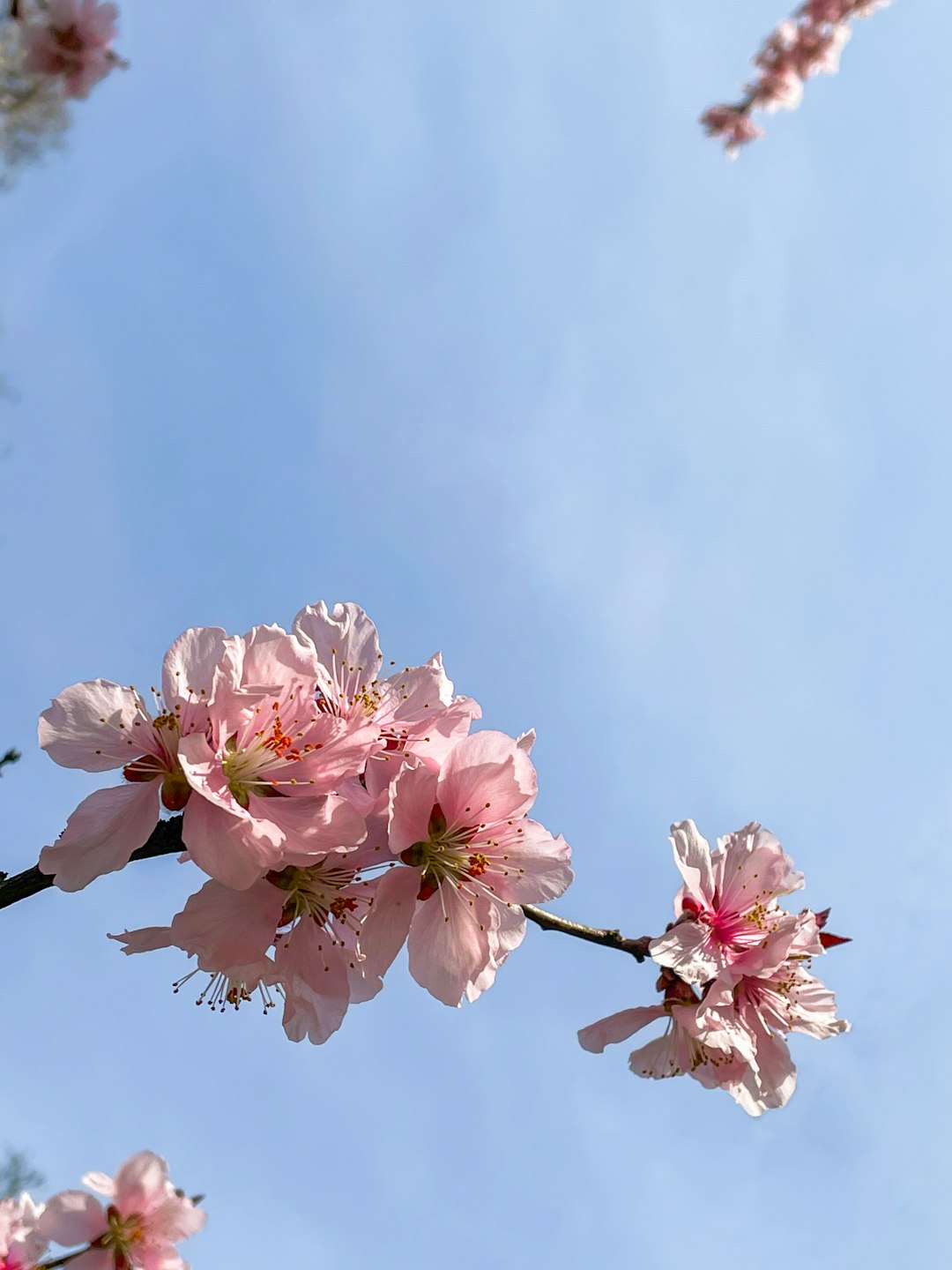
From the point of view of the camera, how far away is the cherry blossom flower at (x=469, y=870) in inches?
68.1

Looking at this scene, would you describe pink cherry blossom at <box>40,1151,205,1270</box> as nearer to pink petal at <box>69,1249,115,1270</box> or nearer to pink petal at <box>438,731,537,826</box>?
pink petal at <box>69,1249,115,1270</box>

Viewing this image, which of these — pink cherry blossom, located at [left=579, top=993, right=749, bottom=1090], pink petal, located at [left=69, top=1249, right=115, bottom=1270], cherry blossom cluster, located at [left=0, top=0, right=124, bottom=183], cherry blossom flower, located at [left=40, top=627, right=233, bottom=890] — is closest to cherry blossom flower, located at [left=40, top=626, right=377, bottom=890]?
cherry blossom flower, located at [left=40, top=627, right=233, bottom=890]

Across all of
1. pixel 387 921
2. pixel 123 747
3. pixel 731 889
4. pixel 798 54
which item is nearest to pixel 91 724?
pixel 123 747

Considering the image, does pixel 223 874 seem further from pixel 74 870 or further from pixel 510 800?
pixel 510 800

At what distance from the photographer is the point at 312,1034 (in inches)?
74.7

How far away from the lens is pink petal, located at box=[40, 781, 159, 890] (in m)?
1.56

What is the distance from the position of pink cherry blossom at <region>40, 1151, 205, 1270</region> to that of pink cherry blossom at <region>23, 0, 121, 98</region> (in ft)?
12.8

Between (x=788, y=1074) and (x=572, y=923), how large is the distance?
769 millimetres

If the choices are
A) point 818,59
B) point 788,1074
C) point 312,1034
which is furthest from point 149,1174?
point 818,59

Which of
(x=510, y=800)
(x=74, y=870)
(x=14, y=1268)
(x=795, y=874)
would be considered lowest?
(x=14, y=1268)

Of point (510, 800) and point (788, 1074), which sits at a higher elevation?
point (788, 1074)

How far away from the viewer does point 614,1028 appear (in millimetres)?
2309

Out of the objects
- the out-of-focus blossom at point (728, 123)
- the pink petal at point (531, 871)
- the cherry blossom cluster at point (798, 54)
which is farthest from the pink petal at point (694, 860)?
the out-of-focus blossom at point (728, 123)

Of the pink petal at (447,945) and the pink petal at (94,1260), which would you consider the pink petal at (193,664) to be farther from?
the pink petal at (94,1260)
